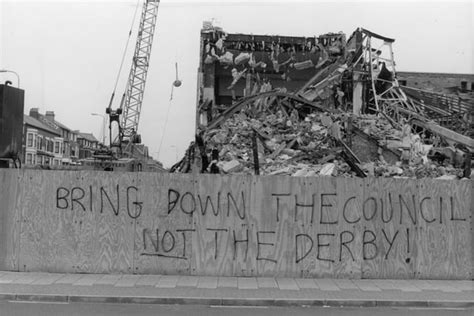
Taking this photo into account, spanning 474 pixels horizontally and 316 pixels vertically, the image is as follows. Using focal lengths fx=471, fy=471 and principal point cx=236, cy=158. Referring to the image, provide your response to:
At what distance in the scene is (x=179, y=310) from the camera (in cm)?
650

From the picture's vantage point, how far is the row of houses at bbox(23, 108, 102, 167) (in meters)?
64.3

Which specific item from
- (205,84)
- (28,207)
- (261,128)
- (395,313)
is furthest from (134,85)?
Result: (395,313)

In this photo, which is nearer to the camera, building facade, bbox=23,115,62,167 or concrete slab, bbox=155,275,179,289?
concrete slab, bbox=155,275,179,289

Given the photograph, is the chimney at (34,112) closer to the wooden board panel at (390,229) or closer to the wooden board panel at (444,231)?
the wooden board panel at (390,229)

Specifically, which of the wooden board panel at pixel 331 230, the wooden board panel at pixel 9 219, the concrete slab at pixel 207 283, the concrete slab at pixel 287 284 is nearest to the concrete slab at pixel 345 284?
the wooden board panel at pixel 331 230

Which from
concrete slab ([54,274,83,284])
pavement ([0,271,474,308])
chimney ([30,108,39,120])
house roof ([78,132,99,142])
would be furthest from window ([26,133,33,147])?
concrete slab ([54,274,83,284])

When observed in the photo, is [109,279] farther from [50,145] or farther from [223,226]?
[50,145]

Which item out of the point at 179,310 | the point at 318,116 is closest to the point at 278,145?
the point at 318,116

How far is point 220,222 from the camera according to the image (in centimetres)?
849

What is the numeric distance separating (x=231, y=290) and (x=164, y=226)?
6.09 ft

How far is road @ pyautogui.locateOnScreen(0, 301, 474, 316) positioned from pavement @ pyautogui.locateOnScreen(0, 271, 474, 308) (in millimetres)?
164

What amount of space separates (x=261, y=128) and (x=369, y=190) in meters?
12.2

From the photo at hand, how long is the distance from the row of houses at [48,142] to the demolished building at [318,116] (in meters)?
27.3

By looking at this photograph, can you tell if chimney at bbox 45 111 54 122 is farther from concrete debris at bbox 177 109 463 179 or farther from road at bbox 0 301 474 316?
road at bbox 0 301 474 316
